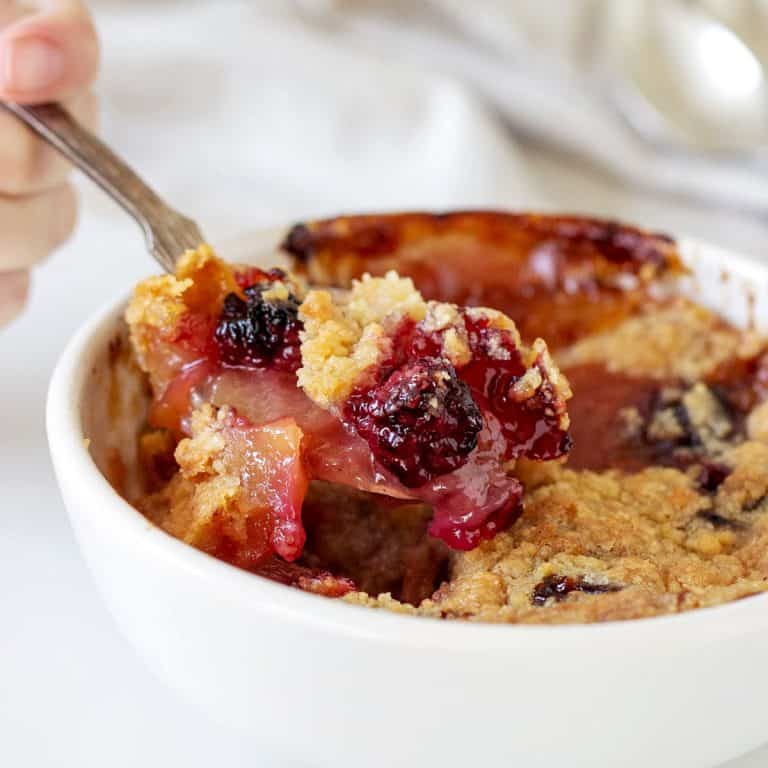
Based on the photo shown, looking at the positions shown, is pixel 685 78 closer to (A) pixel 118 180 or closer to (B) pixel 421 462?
(A) pixel 118 180

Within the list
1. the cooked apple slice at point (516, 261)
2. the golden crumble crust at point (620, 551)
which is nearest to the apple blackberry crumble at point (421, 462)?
the golden crumble crust at point (620, 551)

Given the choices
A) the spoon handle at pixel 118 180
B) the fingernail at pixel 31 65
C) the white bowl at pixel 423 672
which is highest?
the fingernail at pixel 31 65

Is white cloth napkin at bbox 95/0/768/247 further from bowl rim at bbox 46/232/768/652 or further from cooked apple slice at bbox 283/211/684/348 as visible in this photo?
bowl rim at bbox 46/232/768/652

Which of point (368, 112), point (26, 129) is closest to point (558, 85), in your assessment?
point (368, 112)

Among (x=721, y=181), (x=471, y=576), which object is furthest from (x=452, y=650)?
(x=721, y=181)

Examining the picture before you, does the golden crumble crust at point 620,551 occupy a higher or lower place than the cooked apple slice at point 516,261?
lower

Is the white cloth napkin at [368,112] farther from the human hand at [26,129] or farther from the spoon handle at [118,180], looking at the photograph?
the spoon handle at [118,180]

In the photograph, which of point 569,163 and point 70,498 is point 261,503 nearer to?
point 70,498
